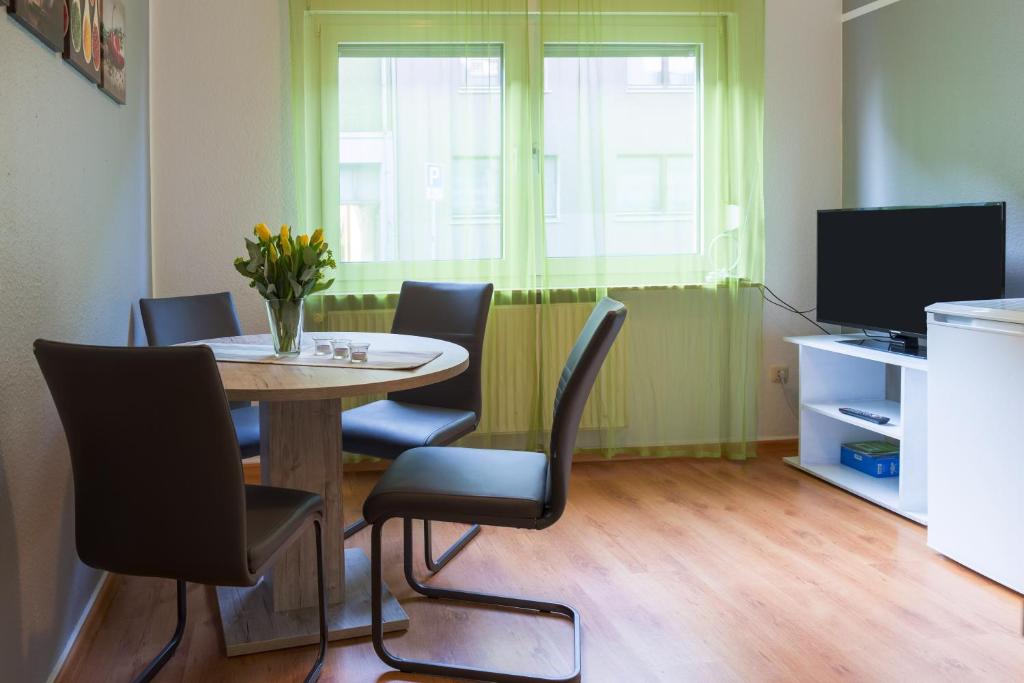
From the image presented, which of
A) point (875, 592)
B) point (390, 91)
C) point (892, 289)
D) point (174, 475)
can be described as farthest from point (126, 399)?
point (892, 289)

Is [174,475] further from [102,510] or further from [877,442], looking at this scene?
[877,442]

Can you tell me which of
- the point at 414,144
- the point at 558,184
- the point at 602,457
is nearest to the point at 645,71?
the point at 558,184

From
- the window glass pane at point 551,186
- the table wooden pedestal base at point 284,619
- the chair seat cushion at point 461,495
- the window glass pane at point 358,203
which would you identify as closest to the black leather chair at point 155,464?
the chair seat cushion at point 461,495

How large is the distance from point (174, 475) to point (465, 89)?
278 cm

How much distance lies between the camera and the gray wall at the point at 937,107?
3449 mm

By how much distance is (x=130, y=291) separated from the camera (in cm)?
345

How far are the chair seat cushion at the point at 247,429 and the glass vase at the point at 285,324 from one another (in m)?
0.27

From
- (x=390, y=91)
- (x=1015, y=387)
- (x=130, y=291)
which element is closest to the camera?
(x=1015, y=387)

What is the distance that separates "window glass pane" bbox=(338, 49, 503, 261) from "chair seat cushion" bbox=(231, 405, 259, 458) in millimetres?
1087

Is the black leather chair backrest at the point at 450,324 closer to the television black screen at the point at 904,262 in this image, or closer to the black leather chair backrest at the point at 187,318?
the black leather chair backrest at the point at 187,318

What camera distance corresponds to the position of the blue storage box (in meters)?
3.98

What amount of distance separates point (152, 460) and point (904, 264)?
10.0 ft

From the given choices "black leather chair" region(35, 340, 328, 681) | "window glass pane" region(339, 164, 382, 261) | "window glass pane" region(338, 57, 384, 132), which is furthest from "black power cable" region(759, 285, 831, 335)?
"black leather chair" region(35, 340, 328, 681)

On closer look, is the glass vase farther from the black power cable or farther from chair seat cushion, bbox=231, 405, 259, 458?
the black power cable
